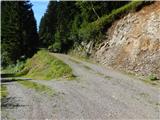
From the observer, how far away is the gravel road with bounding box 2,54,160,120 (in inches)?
610

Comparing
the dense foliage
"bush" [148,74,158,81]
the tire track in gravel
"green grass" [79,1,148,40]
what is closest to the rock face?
"bush" [148,74,158,81]

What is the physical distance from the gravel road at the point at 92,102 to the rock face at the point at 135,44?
12.1 ft

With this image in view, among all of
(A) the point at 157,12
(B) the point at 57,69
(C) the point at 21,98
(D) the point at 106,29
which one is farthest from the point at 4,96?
(D) the point at 106,29

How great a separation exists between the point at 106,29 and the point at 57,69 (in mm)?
8864

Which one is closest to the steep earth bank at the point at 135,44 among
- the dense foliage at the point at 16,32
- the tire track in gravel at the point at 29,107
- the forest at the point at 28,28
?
the forest at the point at 28,28

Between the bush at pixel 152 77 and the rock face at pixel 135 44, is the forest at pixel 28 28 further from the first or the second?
the bush at pixel 152 77

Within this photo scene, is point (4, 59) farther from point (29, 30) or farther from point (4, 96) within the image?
point (4, 96)

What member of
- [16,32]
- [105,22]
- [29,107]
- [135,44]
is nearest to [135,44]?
[135,44]

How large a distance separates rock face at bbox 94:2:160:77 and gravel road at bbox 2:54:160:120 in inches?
145

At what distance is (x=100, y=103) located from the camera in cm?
1783

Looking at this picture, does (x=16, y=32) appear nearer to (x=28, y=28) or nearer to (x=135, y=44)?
(x=28, y=28)

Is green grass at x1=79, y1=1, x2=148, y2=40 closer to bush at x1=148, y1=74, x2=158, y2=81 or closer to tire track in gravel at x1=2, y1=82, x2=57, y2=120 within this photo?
bush at x1=148, y1=74, x2=158, y2=81

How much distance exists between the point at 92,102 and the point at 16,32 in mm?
40523

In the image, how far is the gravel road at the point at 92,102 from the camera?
15.5 metres
